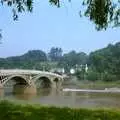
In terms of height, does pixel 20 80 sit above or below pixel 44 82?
above

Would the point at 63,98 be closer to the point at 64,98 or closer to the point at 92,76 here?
the point at 64,98

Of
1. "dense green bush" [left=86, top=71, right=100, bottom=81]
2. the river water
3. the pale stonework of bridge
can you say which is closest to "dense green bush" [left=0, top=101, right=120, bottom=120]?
the river water

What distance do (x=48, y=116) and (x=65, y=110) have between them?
30.9 inches

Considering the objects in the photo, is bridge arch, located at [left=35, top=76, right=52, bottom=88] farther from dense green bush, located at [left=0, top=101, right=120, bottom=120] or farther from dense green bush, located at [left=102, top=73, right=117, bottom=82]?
dense green bush, located at [left=0, top=101, right=120, bottom=120]

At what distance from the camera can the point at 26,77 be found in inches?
2148

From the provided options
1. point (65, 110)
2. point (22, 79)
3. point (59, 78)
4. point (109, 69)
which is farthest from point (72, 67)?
point (65, 110)

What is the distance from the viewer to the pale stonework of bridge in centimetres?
4962

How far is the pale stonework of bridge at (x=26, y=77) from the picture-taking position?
163ft

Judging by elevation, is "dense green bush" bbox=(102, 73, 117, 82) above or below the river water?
above

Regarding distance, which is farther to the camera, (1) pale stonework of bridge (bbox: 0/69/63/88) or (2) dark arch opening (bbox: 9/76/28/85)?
(2) dark arch opening (bbox: 9/76/28/85)

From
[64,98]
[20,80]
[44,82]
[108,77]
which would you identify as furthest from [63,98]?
[108,77]

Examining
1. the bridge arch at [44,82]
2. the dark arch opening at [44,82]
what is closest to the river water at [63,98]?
the bridge arch at [44,82]

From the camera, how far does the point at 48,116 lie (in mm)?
8875

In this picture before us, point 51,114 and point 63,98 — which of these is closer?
point 51,114
